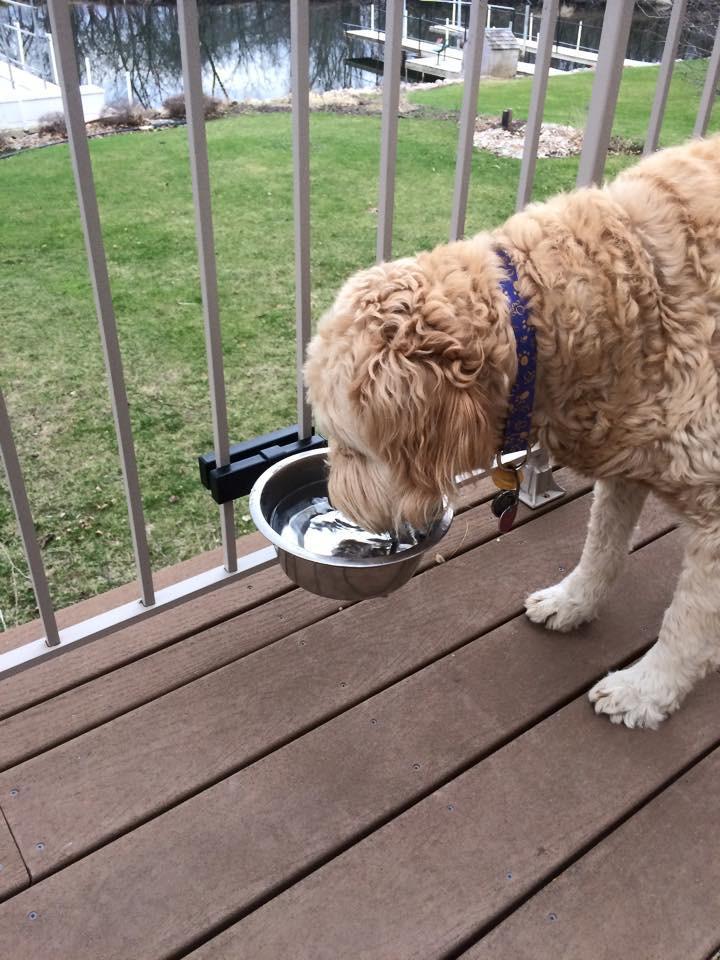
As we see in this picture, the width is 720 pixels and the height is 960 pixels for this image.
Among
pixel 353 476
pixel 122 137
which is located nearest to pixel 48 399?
pixel 353 476

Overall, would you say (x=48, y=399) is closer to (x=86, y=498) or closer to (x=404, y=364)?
(x=86, y=498)

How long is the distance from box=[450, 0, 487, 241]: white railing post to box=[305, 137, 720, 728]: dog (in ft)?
1.70

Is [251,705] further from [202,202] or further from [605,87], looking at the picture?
[605,87]

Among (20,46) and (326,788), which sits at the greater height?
(20,46)

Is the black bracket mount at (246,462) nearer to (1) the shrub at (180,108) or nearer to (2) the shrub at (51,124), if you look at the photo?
(1) the shrub at (180,108)

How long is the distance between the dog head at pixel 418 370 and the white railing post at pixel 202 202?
45cm

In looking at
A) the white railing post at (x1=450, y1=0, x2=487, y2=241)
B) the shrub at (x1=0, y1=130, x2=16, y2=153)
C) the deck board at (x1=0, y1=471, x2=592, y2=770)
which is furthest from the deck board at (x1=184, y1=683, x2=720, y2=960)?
the shrub at (x1=0, y1=130, x2=16, y2=153)

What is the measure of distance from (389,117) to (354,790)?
62.5 inches

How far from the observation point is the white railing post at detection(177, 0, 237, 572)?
1.53 metres

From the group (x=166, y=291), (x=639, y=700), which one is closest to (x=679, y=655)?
(x=639, y=700)

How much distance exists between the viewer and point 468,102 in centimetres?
193

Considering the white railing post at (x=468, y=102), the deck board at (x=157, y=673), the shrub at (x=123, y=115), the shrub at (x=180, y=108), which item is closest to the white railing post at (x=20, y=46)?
the shrub at (x=123, y=115)

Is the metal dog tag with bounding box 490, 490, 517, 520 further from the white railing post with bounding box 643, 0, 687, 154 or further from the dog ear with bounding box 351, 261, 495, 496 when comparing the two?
the white railing post with bounding box 643, 0, 687, 154

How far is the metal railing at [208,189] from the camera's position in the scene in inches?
60.8
